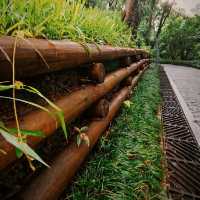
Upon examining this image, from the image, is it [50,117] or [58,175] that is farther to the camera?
[58,175]

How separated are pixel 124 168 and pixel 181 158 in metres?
1.03

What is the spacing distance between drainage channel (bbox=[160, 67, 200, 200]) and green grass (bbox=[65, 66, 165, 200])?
0.46ft

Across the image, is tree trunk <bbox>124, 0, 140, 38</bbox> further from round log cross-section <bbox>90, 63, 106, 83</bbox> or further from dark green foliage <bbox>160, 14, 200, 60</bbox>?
dark green foliage <bbox>160, 14, 200, 60</bbox>

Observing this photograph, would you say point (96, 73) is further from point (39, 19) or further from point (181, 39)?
point (181, 39)

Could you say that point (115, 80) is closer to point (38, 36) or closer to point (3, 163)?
point (38, 36)

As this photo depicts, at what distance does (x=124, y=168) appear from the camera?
263 centimetres

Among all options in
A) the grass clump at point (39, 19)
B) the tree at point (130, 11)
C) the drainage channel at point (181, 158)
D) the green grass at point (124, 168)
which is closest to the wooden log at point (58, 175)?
the green grass at point (124, 168)

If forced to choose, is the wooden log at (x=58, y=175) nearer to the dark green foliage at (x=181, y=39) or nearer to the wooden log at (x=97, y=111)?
the wooden log at (x=97, y=111)

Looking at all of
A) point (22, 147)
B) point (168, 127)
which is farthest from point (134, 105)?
point (22, 147)

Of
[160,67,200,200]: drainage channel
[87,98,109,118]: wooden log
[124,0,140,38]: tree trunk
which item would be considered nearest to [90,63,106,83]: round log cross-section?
[87,98,109,118]: wooden log

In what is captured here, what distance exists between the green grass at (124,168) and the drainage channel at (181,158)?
0.46 feet

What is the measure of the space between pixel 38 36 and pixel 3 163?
82 cm

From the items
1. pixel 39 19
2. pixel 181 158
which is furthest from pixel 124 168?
pixel 39 19

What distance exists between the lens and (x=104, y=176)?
95.0 inches
